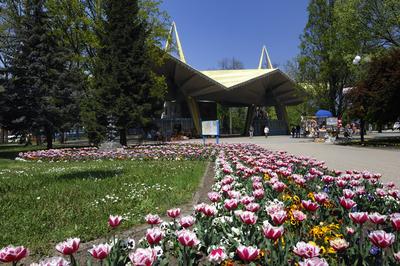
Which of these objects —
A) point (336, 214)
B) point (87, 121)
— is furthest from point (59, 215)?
point (87, 121)

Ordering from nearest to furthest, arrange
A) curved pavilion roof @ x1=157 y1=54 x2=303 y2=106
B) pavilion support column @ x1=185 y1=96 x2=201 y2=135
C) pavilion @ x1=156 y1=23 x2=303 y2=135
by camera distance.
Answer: curved pavilion roof @ x1=157 y1=54 x2=303 y2=106, pavilion @ x1=156 y1=23 x2=303 y2=135, pavilion support column @ x1=185 y1=96 x2=201 y2=135

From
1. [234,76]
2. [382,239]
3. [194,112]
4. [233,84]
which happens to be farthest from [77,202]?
[234,76]

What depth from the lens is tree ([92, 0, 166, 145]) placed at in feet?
82.4

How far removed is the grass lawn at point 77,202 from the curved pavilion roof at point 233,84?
1401 inches

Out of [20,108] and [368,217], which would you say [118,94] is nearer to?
[20,108]

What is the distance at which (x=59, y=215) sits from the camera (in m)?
5.68

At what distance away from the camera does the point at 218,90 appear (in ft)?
172

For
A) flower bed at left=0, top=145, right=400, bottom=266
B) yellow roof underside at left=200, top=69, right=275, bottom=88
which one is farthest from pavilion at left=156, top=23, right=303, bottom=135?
flower bed at left=0, top=145, right=400, bottom=266

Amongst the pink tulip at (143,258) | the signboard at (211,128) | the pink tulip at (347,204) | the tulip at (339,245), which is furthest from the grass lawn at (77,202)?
the signboard at (211,128)

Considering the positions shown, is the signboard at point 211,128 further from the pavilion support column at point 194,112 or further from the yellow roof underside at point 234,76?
the pavilion support column at point 194,112

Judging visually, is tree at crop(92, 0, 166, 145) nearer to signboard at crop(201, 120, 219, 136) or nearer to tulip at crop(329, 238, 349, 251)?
signboard at crop(201, 120, 219, 136)

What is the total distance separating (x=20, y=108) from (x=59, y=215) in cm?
2169

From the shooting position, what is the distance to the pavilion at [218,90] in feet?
165

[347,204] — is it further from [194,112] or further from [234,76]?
[234,76]
